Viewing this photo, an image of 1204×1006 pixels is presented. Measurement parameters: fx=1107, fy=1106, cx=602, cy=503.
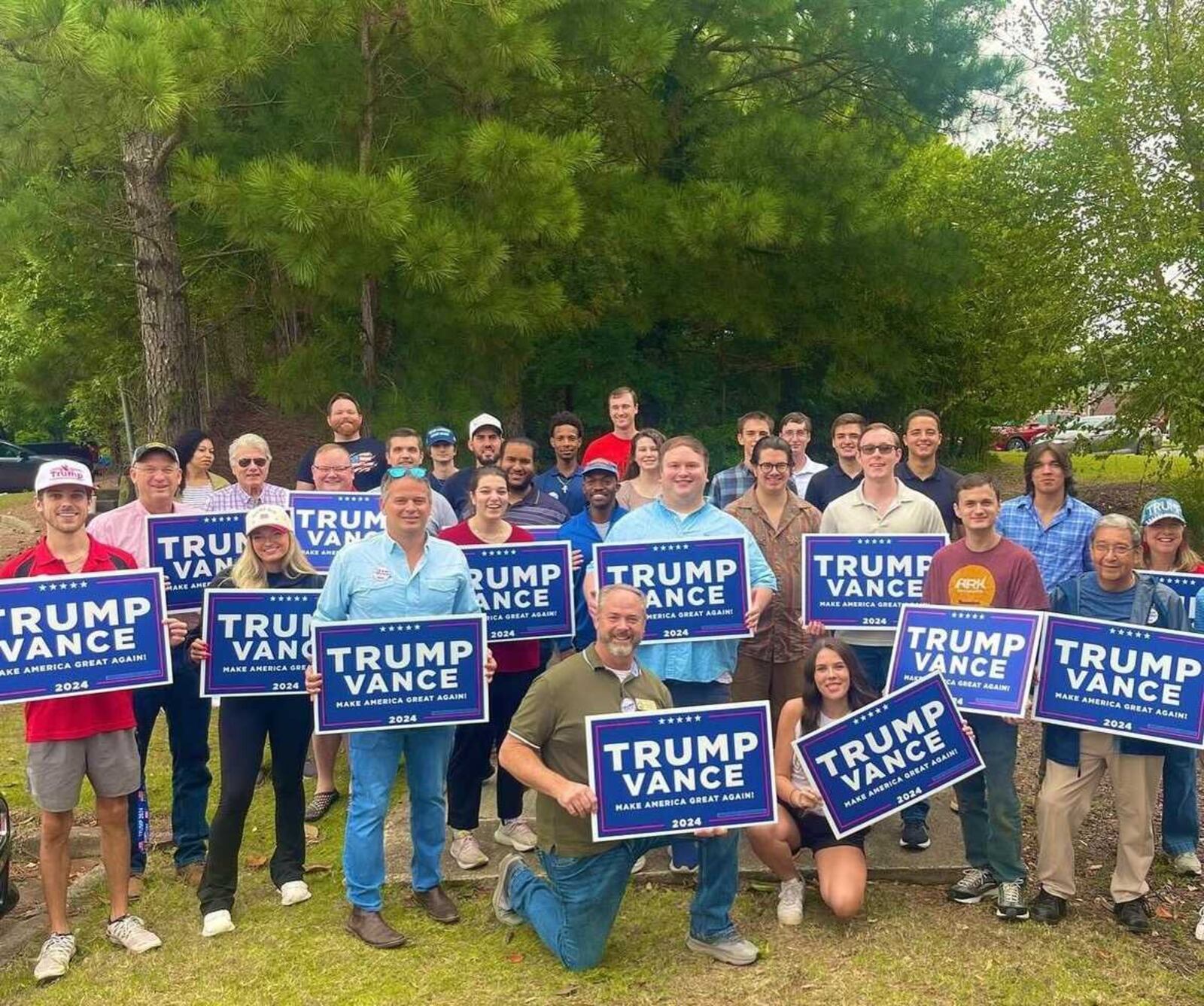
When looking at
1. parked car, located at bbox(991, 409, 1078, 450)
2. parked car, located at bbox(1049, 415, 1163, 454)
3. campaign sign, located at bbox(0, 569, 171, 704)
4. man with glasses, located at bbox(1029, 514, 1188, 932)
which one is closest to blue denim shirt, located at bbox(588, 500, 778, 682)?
man with glasses, located at bbox(1029, 514, 1188, 932)

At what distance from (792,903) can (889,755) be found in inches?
34.9

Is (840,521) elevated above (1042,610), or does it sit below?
above

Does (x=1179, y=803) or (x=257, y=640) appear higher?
(x=257, y=640)

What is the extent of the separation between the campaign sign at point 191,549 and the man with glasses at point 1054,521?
14.5ft

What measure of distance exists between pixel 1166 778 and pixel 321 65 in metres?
9.93

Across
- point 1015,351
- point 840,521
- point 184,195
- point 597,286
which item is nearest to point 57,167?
point 184,195

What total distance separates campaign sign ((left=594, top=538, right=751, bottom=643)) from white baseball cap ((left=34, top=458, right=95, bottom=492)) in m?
2.48

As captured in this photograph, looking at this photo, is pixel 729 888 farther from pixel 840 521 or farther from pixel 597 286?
pixel 597 286

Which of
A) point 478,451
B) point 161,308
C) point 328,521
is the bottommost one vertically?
point 328,521

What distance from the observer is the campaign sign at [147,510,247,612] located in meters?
6.09

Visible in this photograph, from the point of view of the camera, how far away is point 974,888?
5.46 meters

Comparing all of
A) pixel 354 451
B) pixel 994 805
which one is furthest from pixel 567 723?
pixel 354 451

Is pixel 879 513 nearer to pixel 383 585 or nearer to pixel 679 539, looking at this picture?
pixel 679 539

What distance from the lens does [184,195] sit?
10.9 meters
